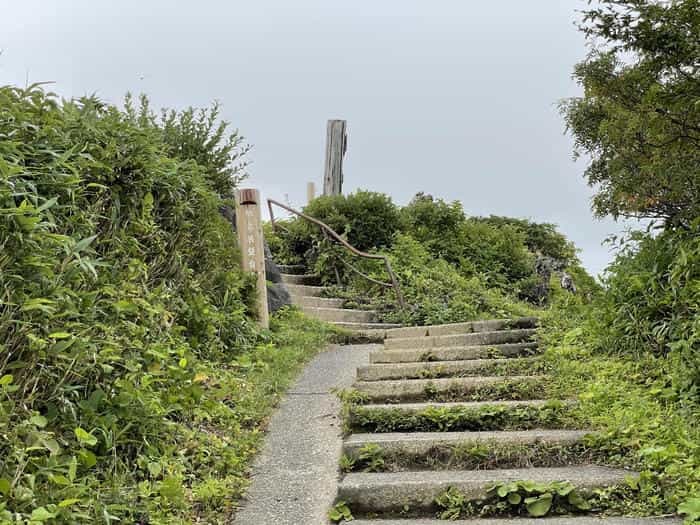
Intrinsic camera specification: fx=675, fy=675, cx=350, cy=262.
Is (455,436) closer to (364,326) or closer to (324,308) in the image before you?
(364,326)

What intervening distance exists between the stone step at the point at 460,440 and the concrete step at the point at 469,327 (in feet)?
8.21

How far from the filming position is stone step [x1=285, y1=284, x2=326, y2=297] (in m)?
10.8

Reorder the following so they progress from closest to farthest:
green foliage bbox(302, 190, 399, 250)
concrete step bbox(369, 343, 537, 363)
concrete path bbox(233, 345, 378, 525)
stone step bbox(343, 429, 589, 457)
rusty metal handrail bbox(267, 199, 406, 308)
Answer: concrete path bbox(233, 345, 378, 525), stone step bbox(343, 429, 589, 457), concrete step bbox(369, 343, 537, 363), rusty metal handrail bbox(267, 199, 406, 308), green foliage bbox(302, 190, 399, 250)

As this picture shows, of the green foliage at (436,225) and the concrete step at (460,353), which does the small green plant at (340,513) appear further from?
the green foliage at (436,225)

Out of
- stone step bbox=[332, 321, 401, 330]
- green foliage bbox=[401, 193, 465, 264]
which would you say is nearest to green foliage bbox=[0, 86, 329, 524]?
stone step bbox=[332, 321, 401, 330]

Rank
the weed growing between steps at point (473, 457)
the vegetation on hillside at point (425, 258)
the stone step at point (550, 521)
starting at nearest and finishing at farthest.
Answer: the stone step at point (550, 521) → the weed growing between steps at point (473, 457) → the vegetation on hillside at point (425, 258)

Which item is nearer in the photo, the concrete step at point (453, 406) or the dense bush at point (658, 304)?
the dense bush at point (658, 304)

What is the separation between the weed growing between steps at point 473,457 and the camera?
4.14 meters

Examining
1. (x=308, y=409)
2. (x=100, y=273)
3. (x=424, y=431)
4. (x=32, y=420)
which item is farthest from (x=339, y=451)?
(x=32, y=420)

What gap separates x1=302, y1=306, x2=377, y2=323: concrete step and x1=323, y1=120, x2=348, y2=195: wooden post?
23.4 feet

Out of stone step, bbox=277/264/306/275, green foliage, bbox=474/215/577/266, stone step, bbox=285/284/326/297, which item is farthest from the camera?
green foliage, bbox=474/215/577/266

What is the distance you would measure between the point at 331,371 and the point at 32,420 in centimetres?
418

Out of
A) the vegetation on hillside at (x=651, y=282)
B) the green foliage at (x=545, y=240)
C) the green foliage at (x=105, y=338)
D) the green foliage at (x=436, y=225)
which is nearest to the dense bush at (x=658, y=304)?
the vegetation on hillside at (x=651, y=282)

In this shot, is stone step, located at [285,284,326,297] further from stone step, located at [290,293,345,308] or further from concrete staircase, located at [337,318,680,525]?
concrete staircase, located at [337,318,680,525]
